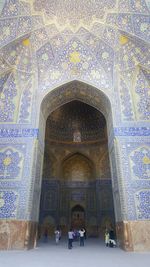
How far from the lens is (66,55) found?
841 centimetres

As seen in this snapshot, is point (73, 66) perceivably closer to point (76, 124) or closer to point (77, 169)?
point (76, 124)

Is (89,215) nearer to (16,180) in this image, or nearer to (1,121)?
(16,180)

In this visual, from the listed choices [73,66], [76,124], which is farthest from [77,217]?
[73,66]

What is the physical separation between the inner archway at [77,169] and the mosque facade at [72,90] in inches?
150

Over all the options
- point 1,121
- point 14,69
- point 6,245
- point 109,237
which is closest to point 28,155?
point 1,121

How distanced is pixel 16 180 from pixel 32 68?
4.25 meters

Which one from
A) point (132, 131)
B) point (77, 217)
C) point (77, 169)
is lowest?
point (77, 217)

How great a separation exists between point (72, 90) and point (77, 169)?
637cm

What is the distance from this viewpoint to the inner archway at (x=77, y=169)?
1223cm

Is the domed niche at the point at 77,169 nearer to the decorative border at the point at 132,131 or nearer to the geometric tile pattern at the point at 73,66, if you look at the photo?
the geometric tile pattern at the point at 73,66

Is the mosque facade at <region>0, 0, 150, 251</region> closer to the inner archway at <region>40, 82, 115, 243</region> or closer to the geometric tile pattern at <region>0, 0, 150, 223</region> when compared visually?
the geometric tile pattern at <region>0, 0, 150, 223</region>

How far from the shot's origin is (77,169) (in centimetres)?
1378

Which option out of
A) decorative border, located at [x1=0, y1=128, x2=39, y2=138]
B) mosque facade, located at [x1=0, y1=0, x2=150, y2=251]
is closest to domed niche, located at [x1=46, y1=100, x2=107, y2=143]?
mosque facade, located at [x1=0, y1=0, x2=150, y2=251]

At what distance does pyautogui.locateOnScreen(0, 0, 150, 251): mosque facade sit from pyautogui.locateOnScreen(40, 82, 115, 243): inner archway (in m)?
3.82
